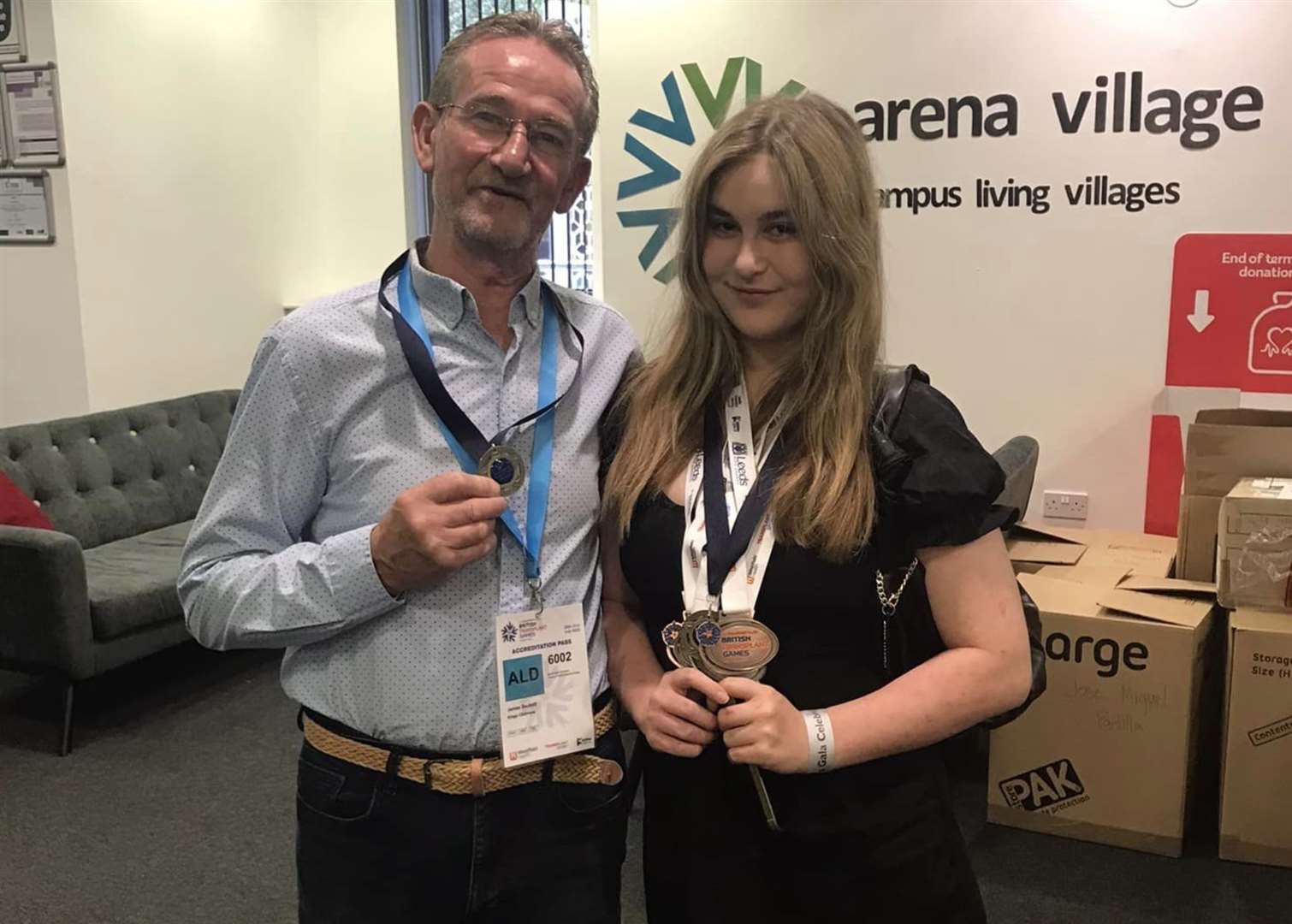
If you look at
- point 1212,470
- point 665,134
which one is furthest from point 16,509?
point 1212,470

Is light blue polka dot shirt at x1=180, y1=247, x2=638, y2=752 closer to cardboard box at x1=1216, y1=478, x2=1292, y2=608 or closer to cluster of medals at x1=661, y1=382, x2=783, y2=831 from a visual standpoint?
cluster of medals at x1=661, y1=382, x2=783, y2=831

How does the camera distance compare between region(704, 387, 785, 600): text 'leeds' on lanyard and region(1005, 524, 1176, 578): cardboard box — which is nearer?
region(704, 387, 785, 600): text 'leeds' on lanyard

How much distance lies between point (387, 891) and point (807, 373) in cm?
79

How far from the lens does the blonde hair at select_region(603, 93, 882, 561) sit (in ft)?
4.13

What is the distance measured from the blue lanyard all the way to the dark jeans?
0.27 metres

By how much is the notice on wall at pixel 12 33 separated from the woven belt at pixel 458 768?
4.05 metres

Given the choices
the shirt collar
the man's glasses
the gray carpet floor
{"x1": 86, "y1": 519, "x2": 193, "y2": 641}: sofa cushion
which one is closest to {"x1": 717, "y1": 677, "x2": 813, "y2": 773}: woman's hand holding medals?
the shirt collar

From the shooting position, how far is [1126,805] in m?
2.87

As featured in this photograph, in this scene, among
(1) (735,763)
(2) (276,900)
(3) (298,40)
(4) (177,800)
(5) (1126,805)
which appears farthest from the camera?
(3) (298,40)

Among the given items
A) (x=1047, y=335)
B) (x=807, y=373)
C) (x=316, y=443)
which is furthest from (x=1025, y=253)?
(x=316, y=443)

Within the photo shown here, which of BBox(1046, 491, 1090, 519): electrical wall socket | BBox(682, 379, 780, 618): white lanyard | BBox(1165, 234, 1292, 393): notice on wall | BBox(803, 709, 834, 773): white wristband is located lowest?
BBox(1046, 491, 1090, 519): electrical wall socket

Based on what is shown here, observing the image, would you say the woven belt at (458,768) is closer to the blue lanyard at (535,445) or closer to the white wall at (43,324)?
the blue lanyard at (535,445)

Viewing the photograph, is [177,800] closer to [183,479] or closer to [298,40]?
[183,479]

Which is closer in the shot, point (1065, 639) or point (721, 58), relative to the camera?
point (1065, 639)
